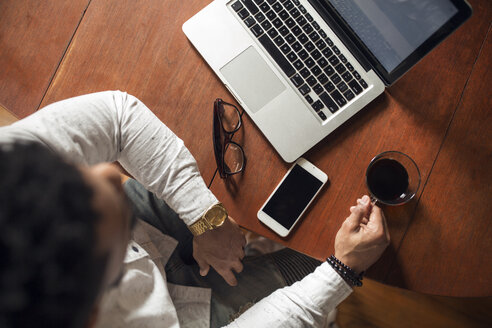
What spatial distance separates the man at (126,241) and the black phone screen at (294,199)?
4.0 inches

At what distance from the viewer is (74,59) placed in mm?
822

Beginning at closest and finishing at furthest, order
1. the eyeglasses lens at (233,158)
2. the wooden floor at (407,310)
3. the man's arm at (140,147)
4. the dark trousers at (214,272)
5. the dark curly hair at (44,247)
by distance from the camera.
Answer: the dark curly hair at (44,247) → the man's arm at (140,147) → the eyeglasses lens at (233,158) → the dark trousers at (214,272) → the wooden floor at (407,310)

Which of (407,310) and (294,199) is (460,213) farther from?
(407,310)

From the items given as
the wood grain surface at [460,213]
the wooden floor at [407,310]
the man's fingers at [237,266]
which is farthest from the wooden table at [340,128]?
the wooden floor at [407,310]

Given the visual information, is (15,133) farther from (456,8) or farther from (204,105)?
(456,8)

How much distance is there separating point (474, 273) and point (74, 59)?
1.05m

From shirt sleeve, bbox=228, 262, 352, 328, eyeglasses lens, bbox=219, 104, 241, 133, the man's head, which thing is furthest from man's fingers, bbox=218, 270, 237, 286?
the man's head

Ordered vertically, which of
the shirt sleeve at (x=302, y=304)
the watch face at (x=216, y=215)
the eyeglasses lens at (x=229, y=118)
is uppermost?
the eyeglasses lens at (x=229, y=118)

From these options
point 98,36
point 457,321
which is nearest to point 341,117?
point 98,36

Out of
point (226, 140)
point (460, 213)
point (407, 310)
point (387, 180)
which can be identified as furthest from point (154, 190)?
point (407, 310)

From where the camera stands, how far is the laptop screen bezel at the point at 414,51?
1.97 ft

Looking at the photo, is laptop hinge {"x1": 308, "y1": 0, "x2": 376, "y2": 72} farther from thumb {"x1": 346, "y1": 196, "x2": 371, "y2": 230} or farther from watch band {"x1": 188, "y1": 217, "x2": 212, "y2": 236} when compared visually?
watch band {"x1": 188, "y1": 217, "x2": 212, "y2": 236}

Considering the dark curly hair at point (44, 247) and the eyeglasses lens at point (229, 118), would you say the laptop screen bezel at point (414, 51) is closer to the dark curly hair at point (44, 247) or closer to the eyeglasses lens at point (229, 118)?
the eyeglasses lens at point (229, 118)

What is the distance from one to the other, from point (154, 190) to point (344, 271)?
1.57 feet
